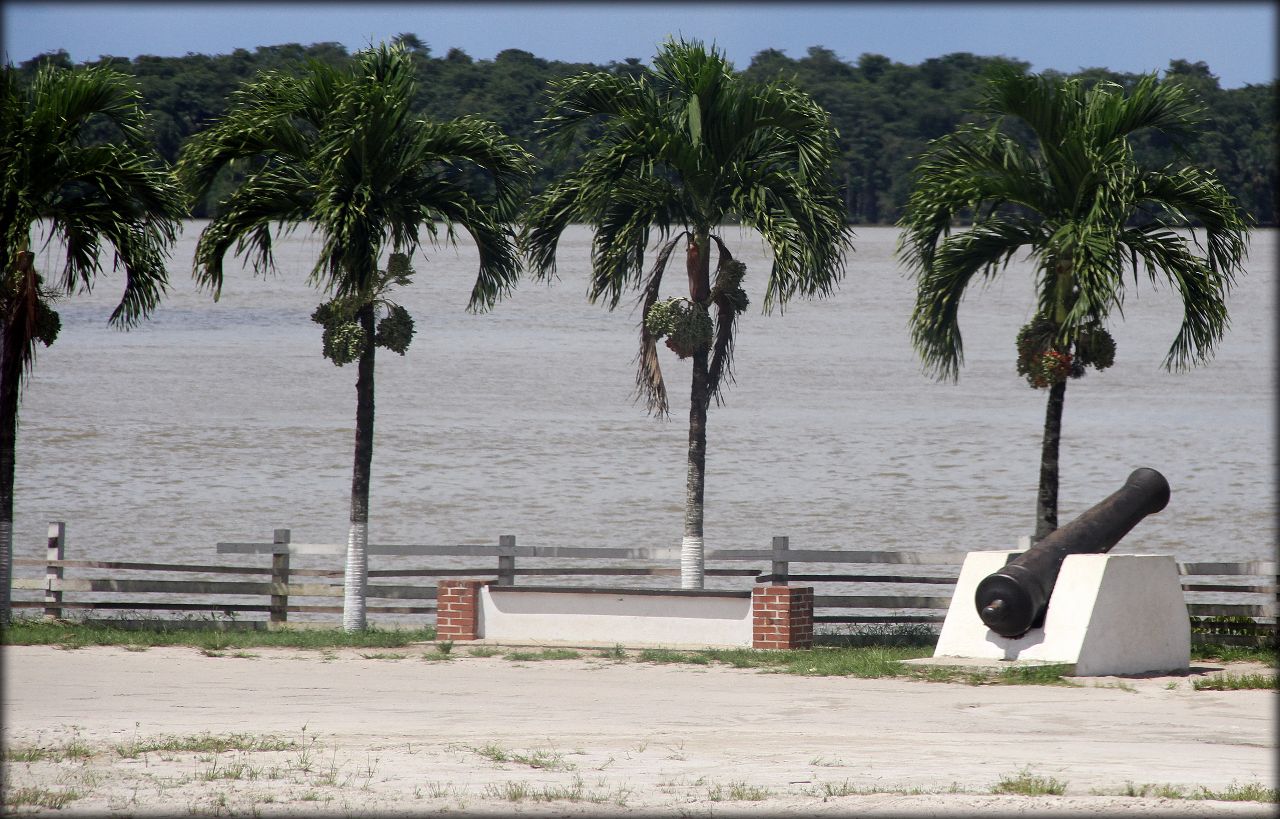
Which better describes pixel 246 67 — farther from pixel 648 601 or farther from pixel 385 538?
pixel 648 601

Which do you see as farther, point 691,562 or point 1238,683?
point 691,562

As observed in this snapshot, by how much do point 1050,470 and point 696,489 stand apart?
3.89 metres

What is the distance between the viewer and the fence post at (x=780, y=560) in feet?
55.8

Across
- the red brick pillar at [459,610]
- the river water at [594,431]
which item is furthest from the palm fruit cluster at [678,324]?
the river water at [594,431]

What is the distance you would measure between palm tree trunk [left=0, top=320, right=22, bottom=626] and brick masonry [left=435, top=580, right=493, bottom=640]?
4.91 metres

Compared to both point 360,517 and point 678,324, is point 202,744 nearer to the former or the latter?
point 360,517

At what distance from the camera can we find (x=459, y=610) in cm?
1697

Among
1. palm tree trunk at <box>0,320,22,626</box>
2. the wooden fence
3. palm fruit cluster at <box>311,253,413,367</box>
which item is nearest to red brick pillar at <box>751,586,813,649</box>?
the wooden fence

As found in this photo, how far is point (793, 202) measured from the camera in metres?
17.6

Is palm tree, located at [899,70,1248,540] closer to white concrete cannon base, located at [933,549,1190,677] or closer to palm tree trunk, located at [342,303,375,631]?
white concrete cannon base, located at [933,549,1190,677]

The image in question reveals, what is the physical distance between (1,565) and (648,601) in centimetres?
754

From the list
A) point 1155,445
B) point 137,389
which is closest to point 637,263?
point 1155,445

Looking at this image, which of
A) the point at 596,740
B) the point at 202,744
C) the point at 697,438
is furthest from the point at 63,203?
the point at 596,740

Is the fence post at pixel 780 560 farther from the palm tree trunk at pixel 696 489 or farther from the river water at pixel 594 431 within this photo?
the river water at pixel 594 431
